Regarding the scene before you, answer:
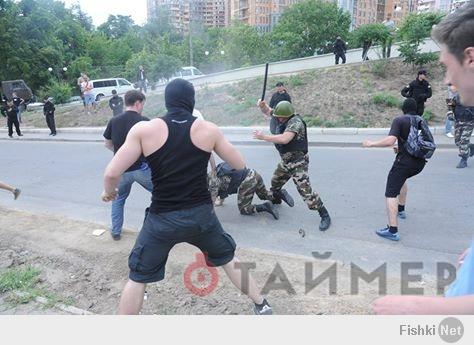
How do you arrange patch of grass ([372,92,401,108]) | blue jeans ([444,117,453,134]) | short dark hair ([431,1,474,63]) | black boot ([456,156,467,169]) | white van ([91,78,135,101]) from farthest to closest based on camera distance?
white van ([91,78,135,101])
patch of grass ([372,92,401,108])
blue jeans ([444,117,453,134])
black boot ([456,156,467,169])
short dark hair ([431,1,474,63])

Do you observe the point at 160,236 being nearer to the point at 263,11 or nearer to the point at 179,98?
the point at 179,98

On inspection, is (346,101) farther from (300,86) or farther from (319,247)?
(319,247)

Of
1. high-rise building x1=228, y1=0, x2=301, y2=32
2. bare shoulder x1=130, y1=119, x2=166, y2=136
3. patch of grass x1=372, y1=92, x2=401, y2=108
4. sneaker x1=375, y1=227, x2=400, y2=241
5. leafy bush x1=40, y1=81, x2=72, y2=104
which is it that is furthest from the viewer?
high-rise building x1=228, y1=0, x2=301, y2=32

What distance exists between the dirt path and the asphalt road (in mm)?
528

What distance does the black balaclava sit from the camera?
2730mm

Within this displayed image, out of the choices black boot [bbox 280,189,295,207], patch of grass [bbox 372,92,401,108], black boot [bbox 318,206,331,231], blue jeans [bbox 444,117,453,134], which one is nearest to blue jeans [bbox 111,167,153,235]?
black boot [bbox 280,189,295,207]

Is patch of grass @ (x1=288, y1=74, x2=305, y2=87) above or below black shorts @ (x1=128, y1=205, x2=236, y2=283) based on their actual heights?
above

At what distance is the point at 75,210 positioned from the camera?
6.61 meters

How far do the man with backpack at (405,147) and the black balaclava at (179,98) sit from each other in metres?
2.36

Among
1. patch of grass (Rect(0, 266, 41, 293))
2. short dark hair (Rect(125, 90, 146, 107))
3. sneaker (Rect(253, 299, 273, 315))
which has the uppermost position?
short dark hair (Rect(125, 90, 146, 107))

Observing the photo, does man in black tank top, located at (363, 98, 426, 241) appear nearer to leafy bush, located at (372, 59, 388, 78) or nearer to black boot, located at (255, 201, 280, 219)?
black boot, located at (255, 201, 280, 219)

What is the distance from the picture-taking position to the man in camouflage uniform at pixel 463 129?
738cm

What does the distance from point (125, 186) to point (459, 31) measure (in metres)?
4.27

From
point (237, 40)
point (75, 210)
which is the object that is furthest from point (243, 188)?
point (237, 40)
